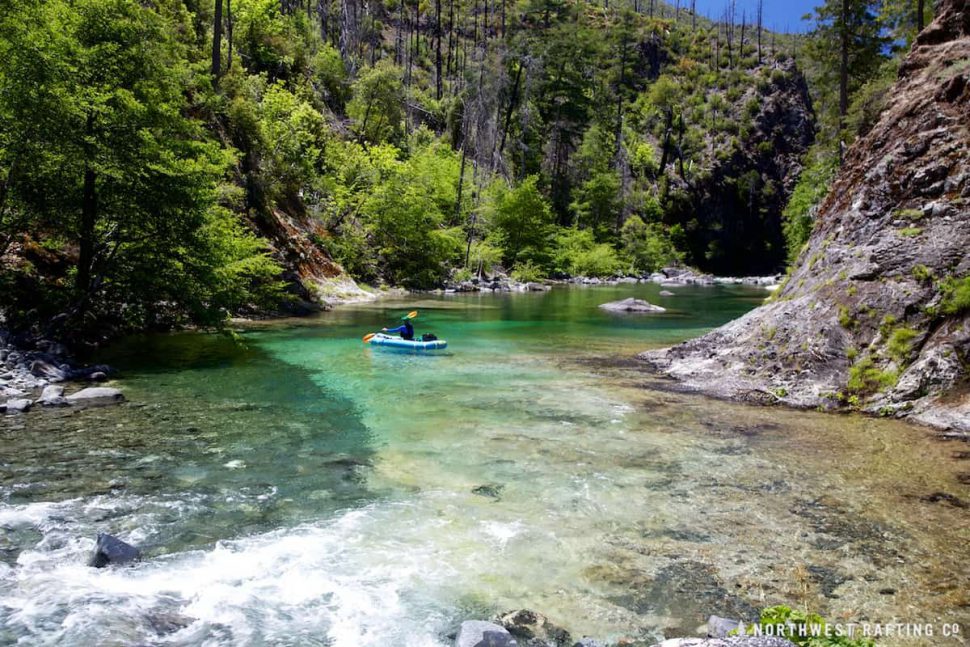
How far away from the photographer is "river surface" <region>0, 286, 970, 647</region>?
5426 mm

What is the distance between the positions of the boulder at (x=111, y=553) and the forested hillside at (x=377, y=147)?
402 inches

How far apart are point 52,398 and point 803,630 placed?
40.4ft

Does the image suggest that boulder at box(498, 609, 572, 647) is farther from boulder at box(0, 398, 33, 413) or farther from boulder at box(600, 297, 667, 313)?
boulder at box(600, 297, 667, 313)

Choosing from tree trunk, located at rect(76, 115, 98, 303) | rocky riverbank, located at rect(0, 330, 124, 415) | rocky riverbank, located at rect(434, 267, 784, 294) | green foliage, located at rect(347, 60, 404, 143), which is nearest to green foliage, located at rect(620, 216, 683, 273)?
rocky riverbank, located at rect(434, 267, 784, 294)

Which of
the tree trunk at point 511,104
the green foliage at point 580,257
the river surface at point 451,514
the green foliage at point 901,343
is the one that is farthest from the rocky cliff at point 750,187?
the river surface at point 451,514

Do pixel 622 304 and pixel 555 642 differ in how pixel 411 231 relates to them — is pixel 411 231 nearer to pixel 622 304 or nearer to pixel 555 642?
pixel 622 304

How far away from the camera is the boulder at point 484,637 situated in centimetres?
473

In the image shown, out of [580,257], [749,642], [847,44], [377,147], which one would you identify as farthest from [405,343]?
[580,257]

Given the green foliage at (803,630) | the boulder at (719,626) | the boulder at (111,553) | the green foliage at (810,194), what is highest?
the green foliage at (810,194)

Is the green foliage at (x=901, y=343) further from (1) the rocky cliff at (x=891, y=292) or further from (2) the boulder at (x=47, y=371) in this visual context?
Answer: (2) the boulder at (x=47, y=371)

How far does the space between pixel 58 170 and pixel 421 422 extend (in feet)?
31.7

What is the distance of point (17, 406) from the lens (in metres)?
10.9

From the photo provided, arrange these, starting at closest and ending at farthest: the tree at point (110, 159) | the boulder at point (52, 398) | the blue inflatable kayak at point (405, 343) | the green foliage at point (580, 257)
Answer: the boulder at point (52, 398), the tree at point (110, 159), the blue inflatable kayak at point (405, 343), the green foliage at point (580, 257)

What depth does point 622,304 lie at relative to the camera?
33.8m
